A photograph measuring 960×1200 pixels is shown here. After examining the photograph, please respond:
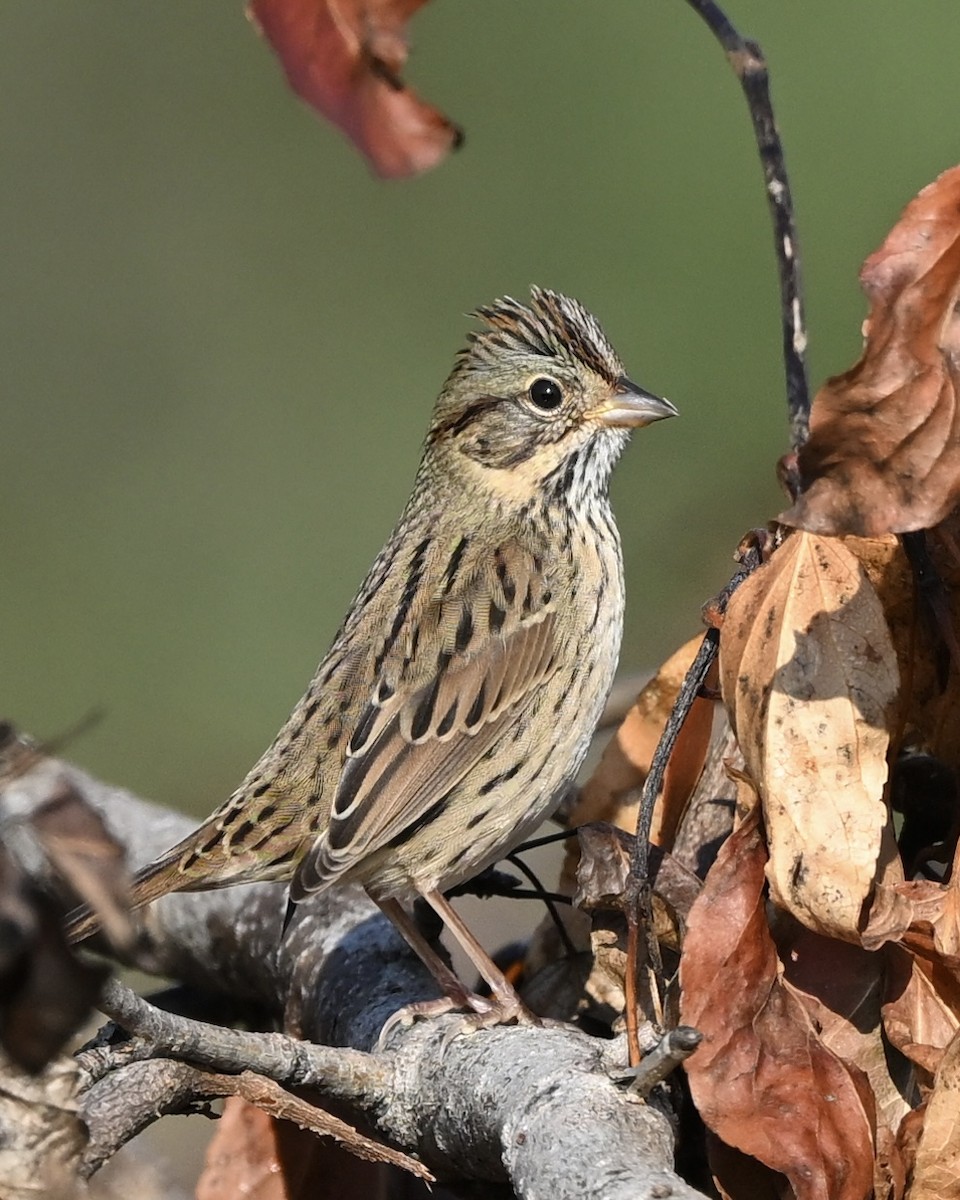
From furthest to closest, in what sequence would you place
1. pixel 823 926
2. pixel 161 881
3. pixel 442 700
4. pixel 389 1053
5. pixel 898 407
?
pixel 442 700, pixel 161 881, pixel 389 1053, pixel 823 926, pixel 898 407

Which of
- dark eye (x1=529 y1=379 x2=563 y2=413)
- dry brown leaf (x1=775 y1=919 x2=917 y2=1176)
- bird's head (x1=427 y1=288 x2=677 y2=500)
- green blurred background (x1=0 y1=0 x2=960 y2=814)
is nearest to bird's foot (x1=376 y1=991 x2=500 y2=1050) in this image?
dry brown leaf (x1=775 y1=919 x2=917 y2=1176)

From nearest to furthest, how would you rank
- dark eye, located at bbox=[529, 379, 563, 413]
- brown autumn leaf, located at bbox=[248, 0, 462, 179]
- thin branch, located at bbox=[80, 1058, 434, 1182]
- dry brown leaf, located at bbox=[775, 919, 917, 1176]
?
1. brown autumn leaf, located at bbox=[248, 0, 462, 179]
2. thin branch, located at bbox=[80, 1058, 434, 1182]
3. dry brown leaf, located at bbox=[775, 919, 917, 1176]
4. dark eye, located at bbox=[529, 379, 563, 413]

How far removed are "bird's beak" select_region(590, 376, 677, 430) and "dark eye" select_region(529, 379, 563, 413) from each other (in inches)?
3.6

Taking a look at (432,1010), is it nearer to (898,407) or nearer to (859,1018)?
(859,1018)

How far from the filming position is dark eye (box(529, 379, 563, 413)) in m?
4.18

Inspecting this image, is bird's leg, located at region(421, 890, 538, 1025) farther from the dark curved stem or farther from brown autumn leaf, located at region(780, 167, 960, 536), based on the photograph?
brown autumn leaf, located at region(780, 167, 960, 536)

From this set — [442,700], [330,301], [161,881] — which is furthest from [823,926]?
[330,301]

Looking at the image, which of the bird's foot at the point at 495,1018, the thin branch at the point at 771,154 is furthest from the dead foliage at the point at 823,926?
the bird's foot at the point at 495,1018

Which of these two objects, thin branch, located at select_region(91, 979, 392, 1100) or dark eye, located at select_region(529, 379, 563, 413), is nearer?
thin branch, located at select_region(91, 979, 392, 1100)

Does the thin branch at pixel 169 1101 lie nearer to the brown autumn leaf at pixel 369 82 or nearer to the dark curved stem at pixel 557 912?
the dark curved stem at pixel 557 912

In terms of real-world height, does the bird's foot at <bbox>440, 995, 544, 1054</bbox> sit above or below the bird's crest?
below

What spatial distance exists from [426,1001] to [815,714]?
113 cm

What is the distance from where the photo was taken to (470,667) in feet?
12.7

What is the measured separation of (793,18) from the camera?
359 inches
